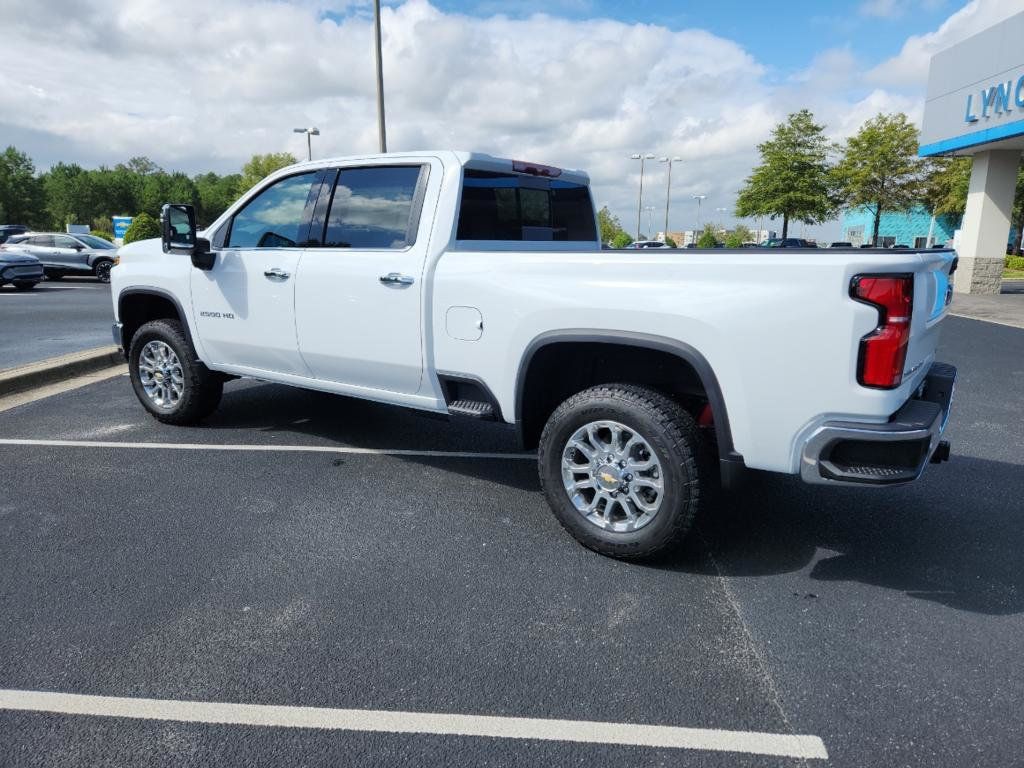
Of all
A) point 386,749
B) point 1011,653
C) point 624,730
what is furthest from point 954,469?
point 386,749

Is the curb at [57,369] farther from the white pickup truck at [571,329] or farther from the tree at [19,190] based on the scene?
the tree at [19,190]

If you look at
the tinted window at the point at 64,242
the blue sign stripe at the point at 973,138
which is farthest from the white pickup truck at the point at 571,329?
the tinted window at the point at 64,242

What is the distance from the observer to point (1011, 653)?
272cm

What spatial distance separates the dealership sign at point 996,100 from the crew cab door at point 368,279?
777 inches

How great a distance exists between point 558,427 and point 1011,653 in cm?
202

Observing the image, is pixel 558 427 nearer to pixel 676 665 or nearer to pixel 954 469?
pixel 676 665

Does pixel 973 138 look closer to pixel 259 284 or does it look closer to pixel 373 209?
pixel 373 209

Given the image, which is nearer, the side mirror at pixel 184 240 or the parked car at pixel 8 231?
the side mirror at pixel 184 240

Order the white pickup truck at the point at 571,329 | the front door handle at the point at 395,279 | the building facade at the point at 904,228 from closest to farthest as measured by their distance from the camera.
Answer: the white pickup truck at the point at 571,329
the front door handle at the point at 395,279
the building facade at the point at 904,228

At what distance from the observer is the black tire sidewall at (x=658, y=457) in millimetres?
3207

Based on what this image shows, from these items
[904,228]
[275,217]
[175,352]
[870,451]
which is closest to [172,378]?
[175,352]

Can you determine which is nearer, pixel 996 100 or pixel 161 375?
pixel 161 375

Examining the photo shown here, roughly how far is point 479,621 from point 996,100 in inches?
862

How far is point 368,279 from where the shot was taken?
164 inches
